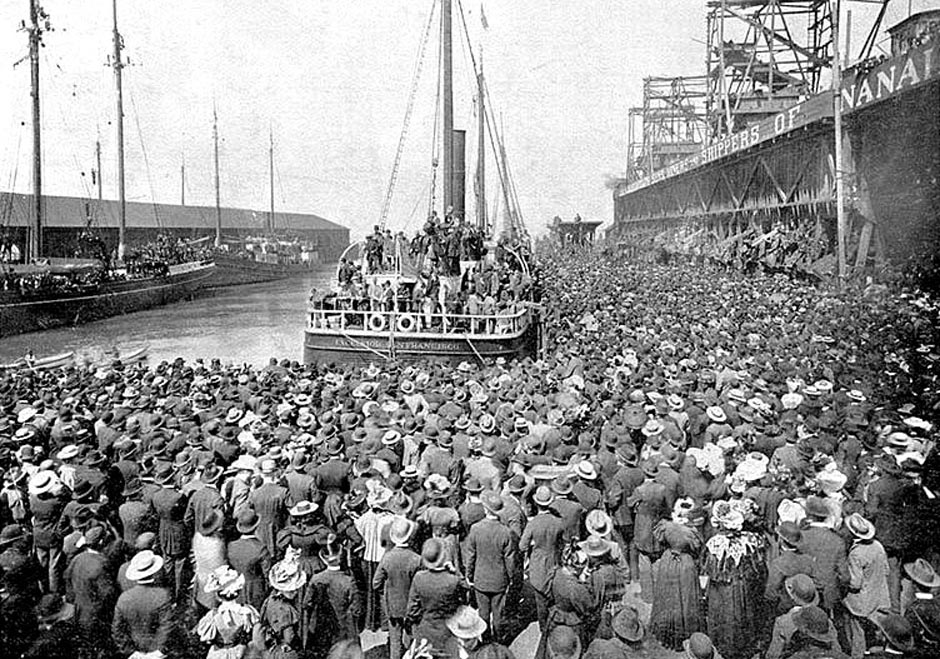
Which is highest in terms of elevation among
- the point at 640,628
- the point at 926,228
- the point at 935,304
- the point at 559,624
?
the point at 926,228

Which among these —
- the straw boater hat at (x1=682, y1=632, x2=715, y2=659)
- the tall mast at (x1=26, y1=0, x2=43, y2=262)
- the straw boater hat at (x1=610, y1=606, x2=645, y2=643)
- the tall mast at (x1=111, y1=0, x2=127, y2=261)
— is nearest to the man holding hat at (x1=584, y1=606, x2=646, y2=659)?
the straw boater hat at (x1=610, y1=606, x2=645, y2=643)

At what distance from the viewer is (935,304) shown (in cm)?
1120

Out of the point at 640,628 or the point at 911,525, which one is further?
the point at 911,525

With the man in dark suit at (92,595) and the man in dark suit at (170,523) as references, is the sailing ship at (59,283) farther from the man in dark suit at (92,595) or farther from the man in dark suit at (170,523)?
the man in dark suit at (92,595)

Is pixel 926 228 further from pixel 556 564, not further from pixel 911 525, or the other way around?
pixel 556 564

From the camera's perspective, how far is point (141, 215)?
6475 centimetres

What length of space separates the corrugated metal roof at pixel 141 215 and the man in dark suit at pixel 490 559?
34407 mm

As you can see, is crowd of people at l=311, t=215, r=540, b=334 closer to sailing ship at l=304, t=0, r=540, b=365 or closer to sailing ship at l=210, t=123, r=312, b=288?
sailing ship at l=304, t=0, r=540, b=365

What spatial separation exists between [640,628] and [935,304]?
943 centimetres

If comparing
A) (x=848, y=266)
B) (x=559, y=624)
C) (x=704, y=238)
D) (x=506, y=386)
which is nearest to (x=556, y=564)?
(x=559, y=624)

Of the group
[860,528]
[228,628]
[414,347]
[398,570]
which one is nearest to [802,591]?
[860,528]

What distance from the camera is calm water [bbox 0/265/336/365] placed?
1162 inches

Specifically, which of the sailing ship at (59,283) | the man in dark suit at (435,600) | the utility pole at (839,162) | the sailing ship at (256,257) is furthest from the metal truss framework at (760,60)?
the sailing ship at (256,257)

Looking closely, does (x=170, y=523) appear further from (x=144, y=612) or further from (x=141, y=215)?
(x=141, y=215)
